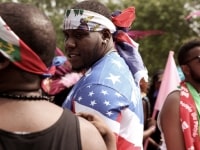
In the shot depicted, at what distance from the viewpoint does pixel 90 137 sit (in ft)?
8.50

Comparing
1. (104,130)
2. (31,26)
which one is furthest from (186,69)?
(31,26)

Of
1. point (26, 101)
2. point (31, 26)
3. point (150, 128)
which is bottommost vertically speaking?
point (150, 128)

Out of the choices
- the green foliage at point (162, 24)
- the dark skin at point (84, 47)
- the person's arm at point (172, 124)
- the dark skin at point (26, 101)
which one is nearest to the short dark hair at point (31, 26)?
the dark skin at point (26, 101)

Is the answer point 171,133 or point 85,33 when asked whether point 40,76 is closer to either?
point 85,33

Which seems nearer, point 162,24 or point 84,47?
point 84,47

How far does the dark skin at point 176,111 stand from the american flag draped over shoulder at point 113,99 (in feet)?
4.82

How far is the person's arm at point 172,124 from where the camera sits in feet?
17.4

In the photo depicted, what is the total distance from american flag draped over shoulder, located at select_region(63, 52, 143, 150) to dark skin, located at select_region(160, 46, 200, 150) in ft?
4.82

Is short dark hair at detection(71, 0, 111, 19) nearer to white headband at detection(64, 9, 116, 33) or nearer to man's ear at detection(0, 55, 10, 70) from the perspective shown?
white headband at detection(64, 9, 116, 33)

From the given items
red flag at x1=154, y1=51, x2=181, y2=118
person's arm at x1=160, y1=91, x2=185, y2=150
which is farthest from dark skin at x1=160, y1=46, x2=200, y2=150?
red flag at x1=154, y1=51, x2=181, y2=118

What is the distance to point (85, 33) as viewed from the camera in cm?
389

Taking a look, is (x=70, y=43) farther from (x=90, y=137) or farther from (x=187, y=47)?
(x=187, y=47)

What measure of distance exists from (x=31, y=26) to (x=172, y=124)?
2.99 meters

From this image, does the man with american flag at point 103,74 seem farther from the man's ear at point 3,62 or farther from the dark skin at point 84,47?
the man's ear at point 3,62
